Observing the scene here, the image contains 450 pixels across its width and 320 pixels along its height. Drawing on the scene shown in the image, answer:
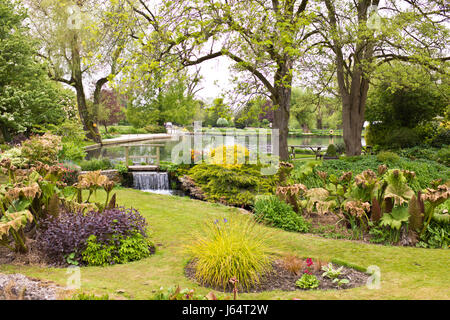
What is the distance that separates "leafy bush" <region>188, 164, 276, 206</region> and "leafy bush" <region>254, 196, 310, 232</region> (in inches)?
88.4

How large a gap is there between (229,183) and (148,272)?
597 centimetres

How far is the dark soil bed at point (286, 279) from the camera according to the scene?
397 centimetres

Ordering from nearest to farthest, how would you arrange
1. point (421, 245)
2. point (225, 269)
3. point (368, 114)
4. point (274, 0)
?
point (225, 269) → point (421, 245) → point (274, 0) → point (368, 114)

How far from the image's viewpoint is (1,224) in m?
4.21

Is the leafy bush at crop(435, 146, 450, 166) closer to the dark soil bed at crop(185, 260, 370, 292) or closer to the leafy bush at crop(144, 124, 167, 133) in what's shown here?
the dark soil bed at crop(185, 260, 370, 292)

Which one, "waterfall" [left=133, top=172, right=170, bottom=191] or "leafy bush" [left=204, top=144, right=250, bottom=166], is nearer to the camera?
"leafy bush" [left=204, top=144, right=250, bottom=166]

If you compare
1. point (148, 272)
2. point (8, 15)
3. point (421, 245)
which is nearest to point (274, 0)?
point (421, 245)

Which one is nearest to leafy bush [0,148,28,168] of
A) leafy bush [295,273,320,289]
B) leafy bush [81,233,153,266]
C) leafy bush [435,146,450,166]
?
leafy bush [81,233,153,266]

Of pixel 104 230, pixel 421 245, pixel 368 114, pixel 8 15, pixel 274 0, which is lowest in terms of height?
pixel 421 245

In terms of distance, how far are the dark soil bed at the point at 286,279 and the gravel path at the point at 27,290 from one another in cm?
154

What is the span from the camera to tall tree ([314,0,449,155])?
11.0 metres

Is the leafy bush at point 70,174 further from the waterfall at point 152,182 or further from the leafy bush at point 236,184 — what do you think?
the leafy bush at point 236,184

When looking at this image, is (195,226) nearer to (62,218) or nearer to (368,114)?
(62,218)

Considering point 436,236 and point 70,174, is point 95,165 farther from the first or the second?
point 436,236
